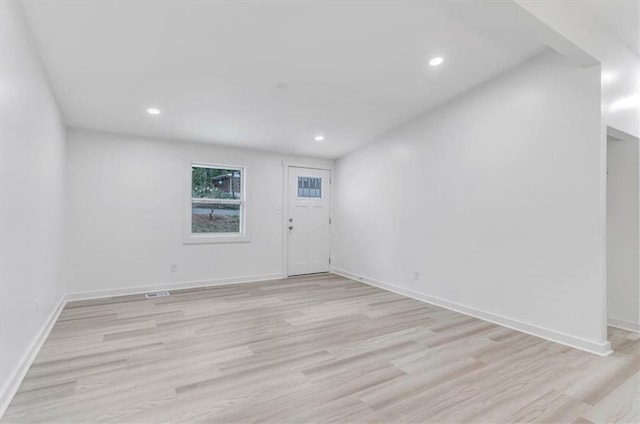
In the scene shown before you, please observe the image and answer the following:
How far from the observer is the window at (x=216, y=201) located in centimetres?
507

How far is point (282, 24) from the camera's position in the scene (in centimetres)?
254

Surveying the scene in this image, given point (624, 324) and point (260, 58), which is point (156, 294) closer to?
point (260, 58)

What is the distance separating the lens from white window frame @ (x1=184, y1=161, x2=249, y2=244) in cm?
489

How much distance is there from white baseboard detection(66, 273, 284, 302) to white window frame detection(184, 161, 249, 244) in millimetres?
635

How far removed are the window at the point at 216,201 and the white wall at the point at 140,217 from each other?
0.53 ft

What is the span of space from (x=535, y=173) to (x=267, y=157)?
3.97 meters

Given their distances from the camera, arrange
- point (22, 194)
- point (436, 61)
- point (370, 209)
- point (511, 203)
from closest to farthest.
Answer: point (22, 194) → point (436, 61) → point (511, 203) → point (370, 209)

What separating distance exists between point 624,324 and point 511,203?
1699 mm

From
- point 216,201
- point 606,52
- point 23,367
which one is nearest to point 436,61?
point 606,52

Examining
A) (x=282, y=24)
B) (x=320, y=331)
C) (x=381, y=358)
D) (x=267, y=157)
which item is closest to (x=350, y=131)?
(x=267, y=157)

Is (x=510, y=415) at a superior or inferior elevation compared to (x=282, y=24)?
inferior

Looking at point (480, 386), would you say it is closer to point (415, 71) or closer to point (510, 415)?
point (510, 415)

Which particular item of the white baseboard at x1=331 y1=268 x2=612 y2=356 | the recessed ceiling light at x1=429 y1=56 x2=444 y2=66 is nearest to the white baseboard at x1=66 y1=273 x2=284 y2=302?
the white baseboard at x1=331 y1=268 x2=612 y2=356

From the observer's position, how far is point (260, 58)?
116 inches
